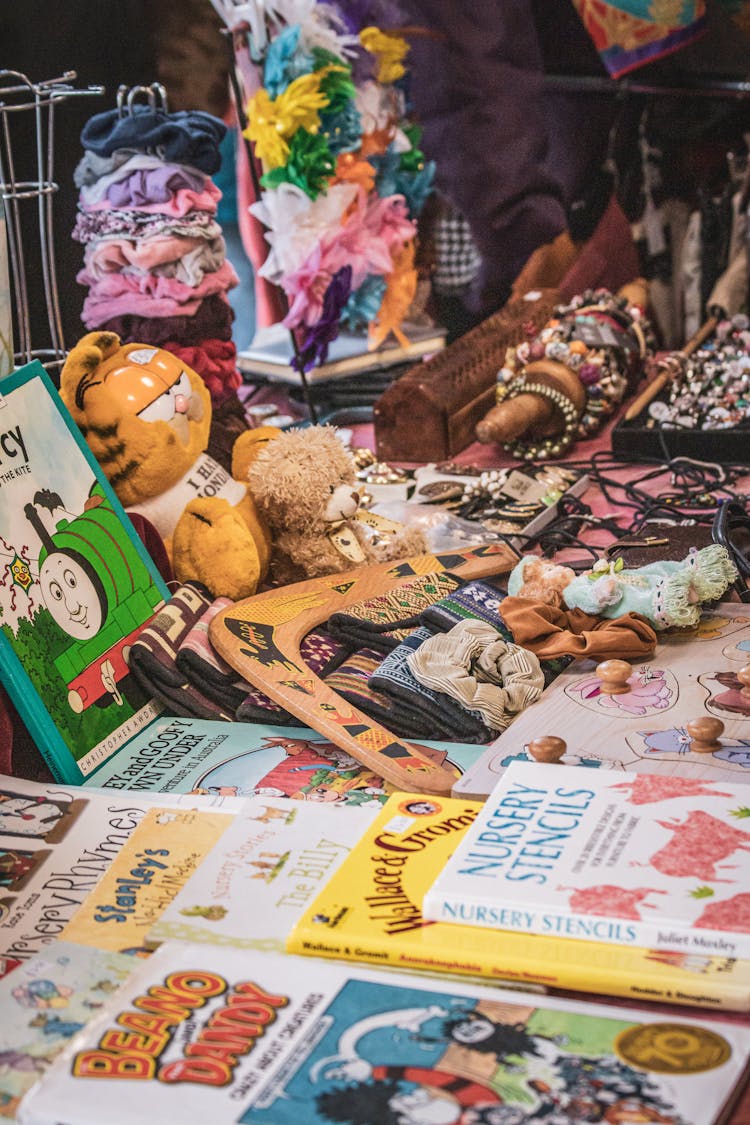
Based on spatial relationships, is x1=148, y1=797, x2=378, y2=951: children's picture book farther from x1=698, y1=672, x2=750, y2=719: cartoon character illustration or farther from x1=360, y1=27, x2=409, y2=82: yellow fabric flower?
x1=360, y1=27, x2=409, y2=82: yellow fabric flower

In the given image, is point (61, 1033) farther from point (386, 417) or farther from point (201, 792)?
point (386, 417)

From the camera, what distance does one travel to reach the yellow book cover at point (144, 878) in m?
0.94

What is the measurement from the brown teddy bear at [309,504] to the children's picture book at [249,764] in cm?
33

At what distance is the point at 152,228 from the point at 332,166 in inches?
21.0

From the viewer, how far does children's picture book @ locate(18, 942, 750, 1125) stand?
2.45ft

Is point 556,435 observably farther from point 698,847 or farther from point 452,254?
point 698,847

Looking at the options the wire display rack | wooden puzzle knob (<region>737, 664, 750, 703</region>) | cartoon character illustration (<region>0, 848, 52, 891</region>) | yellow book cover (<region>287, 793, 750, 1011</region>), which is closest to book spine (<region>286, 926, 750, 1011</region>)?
yellow book cover (<region>287, 793, 750, 1011</region>)

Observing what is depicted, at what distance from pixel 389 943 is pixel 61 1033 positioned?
0.21 metres

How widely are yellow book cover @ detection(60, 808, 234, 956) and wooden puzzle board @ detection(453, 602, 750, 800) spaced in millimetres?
222

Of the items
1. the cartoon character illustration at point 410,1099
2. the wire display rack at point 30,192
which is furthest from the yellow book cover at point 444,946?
the wire display rack at point 30,192

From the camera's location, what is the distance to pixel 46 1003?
872mm

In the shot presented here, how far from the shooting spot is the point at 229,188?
2246 mm

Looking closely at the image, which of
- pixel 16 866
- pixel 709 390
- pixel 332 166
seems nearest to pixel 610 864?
pixel 16 866

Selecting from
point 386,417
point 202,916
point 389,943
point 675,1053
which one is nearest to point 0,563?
point 202,916
